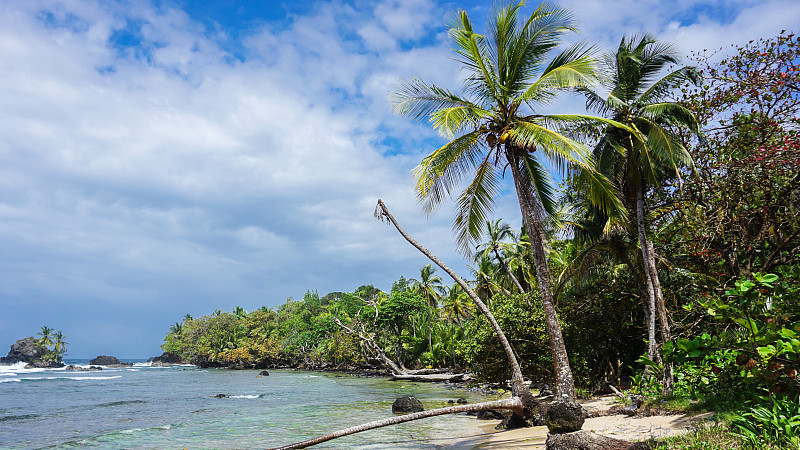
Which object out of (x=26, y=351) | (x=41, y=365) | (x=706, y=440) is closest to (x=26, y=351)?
(x=26, y=351)

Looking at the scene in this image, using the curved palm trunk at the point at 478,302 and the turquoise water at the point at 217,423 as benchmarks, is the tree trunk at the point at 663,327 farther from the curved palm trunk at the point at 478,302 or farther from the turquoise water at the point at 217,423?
the turquoise water at the point at 217,423

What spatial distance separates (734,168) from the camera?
32.2 feet

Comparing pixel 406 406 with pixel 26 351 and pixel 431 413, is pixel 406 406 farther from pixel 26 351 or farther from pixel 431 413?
pixel 26 351

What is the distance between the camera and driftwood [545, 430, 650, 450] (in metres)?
5.84

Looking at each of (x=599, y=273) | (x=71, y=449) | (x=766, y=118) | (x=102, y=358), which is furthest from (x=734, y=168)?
(x=102, y=358)

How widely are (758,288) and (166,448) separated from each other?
13.0 m

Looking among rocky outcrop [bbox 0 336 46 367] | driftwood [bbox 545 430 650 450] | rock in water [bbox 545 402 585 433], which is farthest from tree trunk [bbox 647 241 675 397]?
rocky outcrop [bbox 0 336 46 367]

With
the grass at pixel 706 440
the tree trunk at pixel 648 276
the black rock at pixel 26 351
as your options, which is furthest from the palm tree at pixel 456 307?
the black rock at pixel 26 351

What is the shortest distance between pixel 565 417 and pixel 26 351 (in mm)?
111103

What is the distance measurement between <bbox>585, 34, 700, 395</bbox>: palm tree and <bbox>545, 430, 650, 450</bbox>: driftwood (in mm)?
6009

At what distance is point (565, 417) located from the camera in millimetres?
7453

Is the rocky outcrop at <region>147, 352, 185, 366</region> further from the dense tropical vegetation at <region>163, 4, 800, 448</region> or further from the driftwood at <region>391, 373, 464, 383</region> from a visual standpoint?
the dense tropical vegetation at <region>163, 4, 800, 448</region>

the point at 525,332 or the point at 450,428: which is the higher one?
the point at 525,332

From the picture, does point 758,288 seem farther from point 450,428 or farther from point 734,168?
point 450,428
